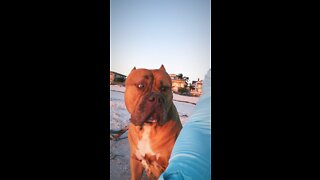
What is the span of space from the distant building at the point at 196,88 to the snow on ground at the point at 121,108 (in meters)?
0.05

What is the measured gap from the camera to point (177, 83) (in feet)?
7.36

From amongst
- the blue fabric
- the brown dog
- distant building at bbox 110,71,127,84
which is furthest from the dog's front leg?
distant building at bbox 110,71,127,84

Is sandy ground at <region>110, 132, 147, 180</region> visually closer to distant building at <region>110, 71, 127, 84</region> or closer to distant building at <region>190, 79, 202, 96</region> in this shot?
distant building at <region>110, 71, 127, 84</region>

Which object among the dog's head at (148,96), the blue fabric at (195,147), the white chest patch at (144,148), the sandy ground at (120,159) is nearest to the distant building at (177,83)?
the dog's head at (148,96)

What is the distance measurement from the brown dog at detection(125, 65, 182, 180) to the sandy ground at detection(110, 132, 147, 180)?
0.11 ft

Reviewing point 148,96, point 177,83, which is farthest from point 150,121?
point 177,83

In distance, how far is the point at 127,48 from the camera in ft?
7.48

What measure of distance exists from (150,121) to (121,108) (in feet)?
0.69

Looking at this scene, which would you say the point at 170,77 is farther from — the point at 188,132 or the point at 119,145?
the point at 119,145

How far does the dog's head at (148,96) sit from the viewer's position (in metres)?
2.14

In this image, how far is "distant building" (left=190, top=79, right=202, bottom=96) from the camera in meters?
2.27

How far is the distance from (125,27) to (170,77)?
45 cm

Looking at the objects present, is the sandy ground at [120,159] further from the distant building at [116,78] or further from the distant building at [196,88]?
the distant building at [196,88]
